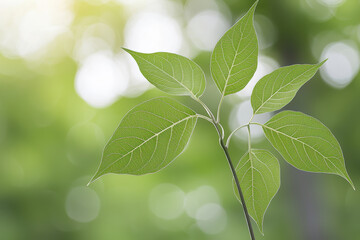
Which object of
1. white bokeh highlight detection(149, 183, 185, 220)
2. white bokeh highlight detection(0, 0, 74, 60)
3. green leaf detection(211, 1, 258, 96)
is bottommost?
white bokeh highlight detection(149, 183, 185, 220)

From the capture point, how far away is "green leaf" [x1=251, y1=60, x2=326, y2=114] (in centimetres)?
35

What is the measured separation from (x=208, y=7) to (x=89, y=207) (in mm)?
2536

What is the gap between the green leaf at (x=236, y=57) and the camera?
36 cm

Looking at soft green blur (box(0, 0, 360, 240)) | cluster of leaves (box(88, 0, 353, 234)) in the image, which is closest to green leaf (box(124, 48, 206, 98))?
cluster of leaves (box(88, 0, 353, 234))

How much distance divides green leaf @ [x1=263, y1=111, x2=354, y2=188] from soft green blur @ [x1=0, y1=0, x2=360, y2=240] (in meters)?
3.63

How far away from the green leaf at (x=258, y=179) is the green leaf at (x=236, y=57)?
68 mm

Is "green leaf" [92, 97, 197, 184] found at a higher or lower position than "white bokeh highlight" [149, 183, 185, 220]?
higher

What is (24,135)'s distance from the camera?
4195 mm

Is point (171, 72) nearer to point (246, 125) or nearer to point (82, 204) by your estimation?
point (246, 125)

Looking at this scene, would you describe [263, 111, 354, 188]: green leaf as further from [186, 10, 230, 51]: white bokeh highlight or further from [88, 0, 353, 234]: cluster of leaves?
[186, 10, 230, 51]: white bokeh highlight

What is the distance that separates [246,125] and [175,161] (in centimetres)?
386

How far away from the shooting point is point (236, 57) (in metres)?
0.36

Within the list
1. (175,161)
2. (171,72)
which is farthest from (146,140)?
(175,161)

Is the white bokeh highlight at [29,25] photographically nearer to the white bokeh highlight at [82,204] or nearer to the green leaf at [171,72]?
the white bokeh highlight at [82,204]
